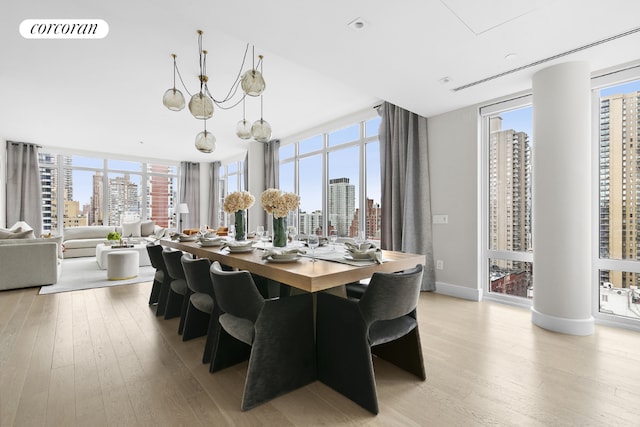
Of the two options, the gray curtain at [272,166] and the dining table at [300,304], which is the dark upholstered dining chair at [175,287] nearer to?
the dining table at [300,304]

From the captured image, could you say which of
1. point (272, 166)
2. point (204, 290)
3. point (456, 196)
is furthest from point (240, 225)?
point (272, 166)

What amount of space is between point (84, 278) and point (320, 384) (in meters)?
4.68

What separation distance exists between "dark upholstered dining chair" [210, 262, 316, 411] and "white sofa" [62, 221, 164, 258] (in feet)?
20.1

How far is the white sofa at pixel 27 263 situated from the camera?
396 cm

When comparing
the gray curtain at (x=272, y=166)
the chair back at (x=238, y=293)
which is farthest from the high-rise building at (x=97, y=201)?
the chair back at (x=238, y=293)

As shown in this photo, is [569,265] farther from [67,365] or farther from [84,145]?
[84,145]

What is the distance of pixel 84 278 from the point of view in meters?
4.70

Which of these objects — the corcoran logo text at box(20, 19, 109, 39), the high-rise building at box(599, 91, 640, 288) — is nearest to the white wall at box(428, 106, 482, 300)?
the high-rise building at box(599, 91, 640, 288)

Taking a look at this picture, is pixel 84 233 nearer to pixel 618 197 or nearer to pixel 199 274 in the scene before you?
pixel 199 274

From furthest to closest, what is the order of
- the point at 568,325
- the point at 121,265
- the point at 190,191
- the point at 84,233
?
the point at 190,191 < the point at 84,233 < the point at 121,265 < the point at 568,325

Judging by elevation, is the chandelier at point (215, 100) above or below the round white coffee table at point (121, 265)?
above

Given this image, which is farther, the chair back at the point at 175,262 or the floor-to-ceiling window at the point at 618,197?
the floor-to-ceiling window at the point at 618,197

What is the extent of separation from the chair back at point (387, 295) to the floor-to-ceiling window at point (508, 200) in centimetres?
256

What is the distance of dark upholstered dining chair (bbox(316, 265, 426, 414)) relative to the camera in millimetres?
1539
